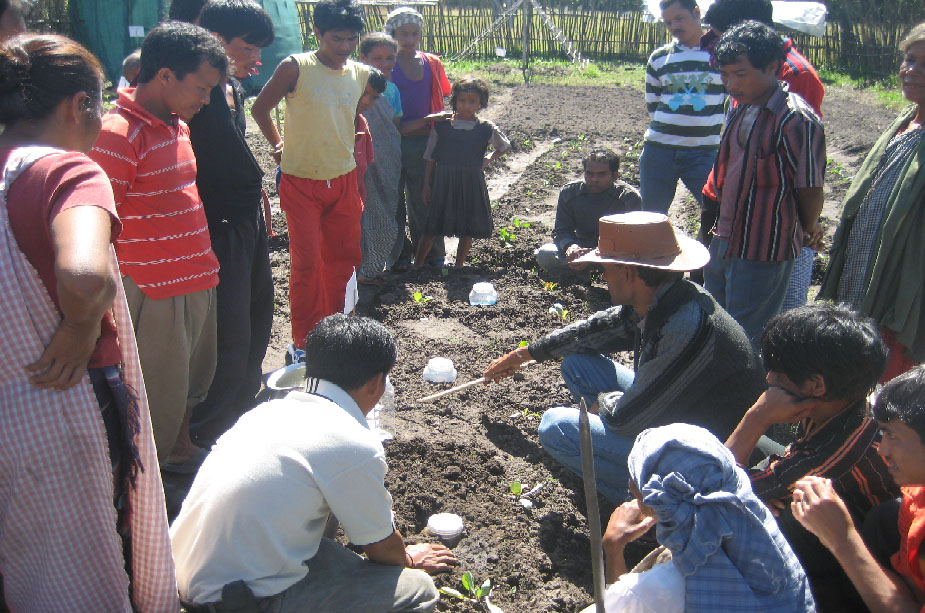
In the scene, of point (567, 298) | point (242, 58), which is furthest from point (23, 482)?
point (567, 298)

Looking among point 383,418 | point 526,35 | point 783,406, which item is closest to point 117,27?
point 526,35

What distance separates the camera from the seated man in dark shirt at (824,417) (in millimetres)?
2389

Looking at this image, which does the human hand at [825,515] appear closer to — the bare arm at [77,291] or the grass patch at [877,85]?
the bare arm at [77,291]

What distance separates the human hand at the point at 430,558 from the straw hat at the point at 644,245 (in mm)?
1226

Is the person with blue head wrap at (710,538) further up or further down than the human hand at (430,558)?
further up

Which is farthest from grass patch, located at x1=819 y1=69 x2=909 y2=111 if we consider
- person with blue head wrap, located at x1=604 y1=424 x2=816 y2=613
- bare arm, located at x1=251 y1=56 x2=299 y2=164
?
person with blue head wrap, located at x1=604 y1=424 x2=816 y2=613

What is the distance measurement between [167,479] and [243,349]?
2.21 feet

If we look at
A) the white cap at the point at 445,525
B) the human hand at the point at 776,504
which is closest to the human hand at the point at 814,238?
the human hand at the point at 776,504

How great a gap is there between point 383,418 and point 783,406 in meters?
2.13

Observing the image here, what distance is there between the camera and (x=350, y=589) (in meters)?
2.31

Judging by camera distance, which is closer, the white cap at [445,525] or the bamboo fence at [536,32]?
the white cap at [445,525]

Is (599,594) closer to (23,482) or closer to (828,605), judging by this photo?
(828,605)

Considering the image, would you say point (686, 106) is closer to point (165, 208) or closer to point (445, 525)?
point (445, 525)

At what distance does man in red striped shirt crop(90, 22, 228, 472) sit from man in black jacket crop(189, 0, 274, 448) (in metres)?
0.22
